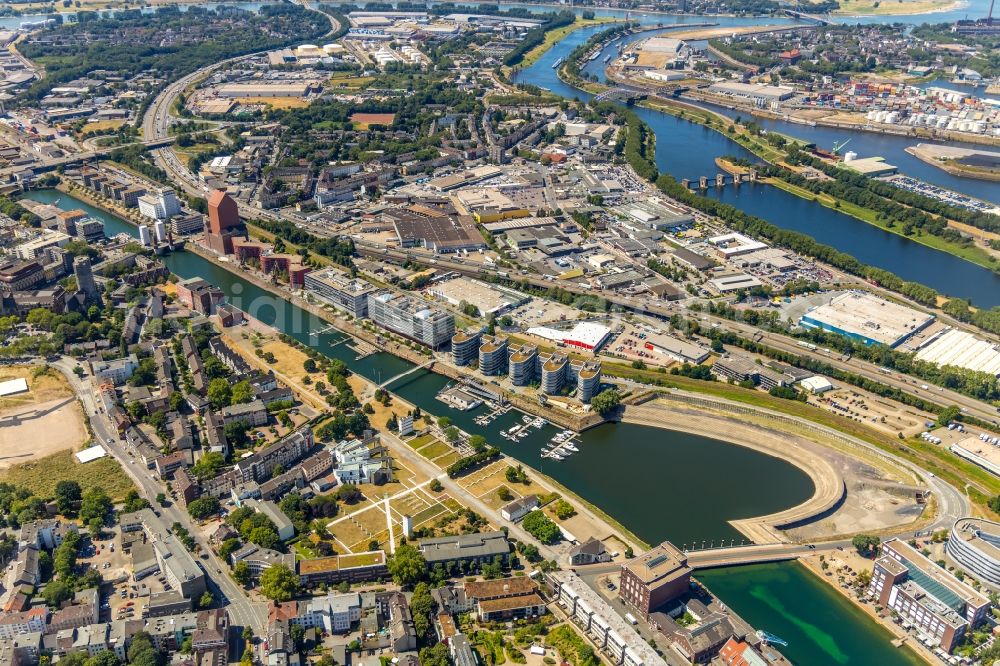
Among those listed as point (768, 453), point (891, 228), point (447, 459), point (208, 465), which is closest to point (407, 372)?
point (447, 459)

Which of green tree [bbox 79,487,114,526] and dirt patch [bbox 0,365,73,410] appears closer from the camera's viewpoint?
green tree [bbox 79,487,114,526]

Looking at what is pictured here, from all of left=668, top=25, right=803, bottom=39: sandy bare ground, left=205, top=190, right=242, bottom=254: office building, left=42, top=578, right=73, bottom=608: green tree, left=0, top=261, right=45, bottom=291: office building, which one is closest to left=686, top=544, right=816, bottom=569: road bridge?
left=42, top=578, right=73, bottom=608: green tree

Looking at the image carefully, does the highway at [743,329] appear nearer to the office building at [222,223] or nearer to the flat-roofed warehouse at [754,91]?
the office building at [222,223]

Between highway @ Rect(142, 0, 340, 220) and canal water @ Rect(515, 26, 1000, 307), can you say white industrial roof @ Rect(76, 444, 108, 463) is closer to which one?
highway @ Rect(142, 0, 340, 220)

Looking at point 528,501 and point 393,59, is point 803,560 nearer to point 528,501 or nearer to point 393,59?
point 528,501

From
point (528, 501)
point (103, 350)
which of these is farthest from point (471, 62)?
point (528, 501)
